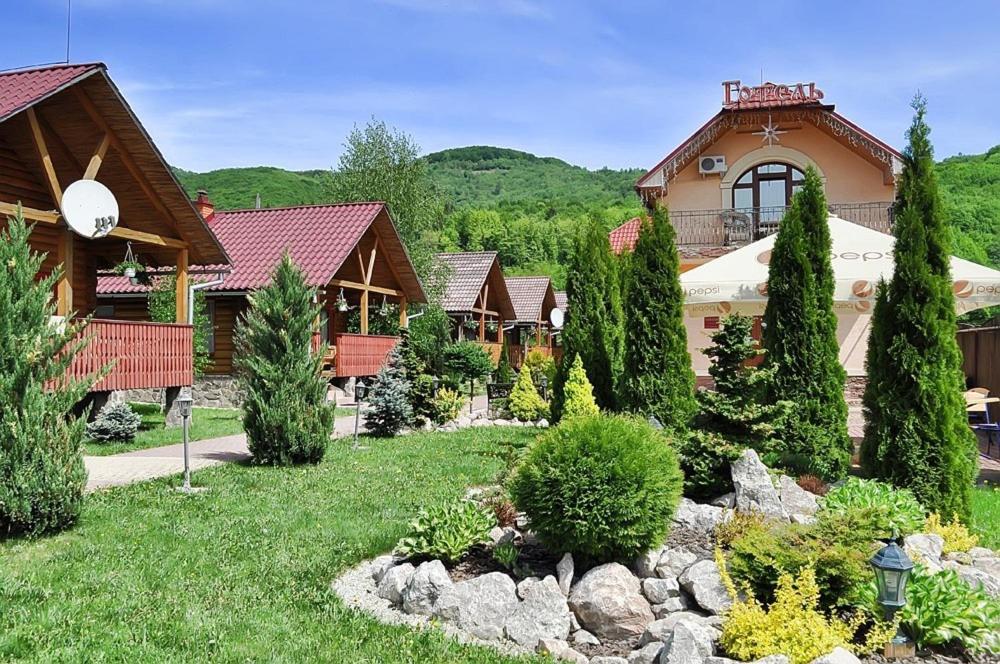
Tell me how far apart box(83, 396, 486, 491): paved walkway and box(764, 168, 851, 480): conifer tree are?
271 inches

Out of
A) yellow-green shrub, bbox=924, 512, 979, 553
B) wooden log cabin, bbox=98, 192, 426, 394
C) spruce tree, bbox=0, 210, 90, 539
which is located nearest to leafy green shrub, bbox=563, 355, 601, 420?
yellow-green shrub, bbox=924, 512, 979, 553

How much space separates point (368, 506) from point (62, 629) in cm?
353

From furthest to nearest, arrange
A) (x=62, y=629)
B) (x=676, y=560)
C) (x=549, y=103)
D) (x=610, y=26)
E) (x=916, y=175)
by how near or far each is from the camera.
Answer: (x=549, y=103) → (x=610, y=26) → (x=916, y=175) → (x=676, y=560) → (x=62, y=629)

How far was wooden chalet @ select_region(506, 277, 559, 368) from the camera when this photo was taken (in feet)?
126

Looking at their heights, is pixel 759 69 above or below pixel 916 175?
above

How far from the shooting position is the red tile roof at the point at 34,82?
10.4m

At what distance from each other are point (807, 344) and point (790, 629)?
493 centimetres

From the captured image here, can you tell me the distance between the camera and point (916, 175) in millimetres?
7312

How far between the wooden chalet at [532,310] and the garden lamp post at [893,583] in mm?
32978

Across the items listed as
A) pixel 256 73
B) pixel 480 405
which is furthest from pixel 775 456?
pixel 480 405

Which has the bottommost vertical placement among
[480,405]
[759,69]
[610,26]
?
[480,405]

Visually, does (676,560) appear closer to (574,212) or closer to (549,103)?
(549,103)

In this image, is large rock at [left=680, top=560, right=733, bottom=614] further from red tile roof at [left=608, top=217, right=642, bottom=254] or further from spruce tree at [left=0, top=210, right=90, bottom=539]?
red tile roof at [left=608, top=217, right=642, bottom=254]

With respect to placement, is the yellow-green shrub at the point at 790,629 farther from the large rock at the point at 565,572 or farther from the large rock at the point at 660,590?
the large rock at the point at 565,572
